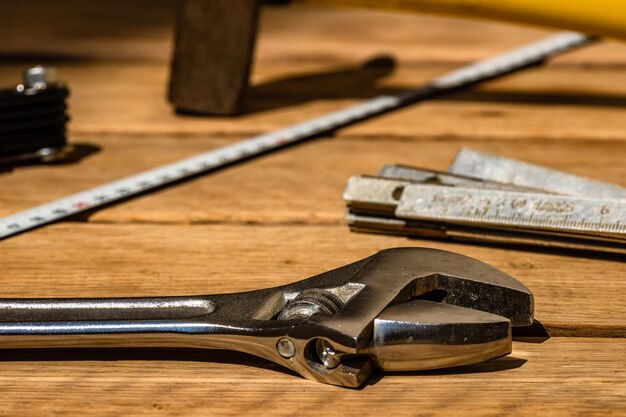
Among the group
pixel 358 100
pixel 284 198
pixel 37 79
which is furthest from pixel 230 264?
pixel 358 100

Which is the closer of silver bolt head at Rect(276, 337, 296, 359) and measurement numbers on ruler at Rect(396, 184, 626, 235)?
silver bolt head at Rect(276, 337, 296, 359)

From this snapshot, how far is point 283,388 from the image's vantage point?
0.69 m

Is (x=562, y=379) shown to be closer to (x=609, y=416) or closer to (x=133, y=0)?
(x=609, y=416)

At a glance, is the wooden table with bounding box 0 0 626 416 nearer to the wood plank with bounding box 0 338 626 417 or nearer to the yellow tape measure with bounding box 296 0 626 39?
the wood plank with bounding box 0 338 626 417

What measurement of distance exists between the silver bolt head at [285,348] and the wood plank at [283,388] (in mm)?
26

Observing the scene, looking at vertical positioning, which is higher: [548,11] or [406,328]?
[548,11]

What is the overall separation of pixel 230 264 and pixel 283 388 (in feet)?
0.76

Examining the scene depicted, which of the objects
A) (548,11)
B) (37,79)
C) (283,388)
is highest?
(548,11)

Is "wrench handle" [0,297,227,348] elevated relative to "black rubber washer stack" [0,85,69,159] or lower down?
lower down

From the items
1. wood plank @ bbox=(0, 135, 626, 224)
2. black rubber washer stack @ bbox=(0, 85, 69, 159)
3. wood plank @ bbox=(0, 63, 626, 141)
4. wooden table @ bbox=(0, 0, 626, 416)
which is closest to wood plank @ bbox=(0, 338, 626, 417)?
wooden table @ bbox=(0, 0, 626, 416)

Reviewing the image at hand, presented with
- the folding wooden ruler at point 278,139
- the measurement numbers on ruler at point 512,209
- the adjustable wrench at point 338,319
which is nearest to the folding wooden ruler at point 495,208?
the measurement numbers on ruler at point 512,209

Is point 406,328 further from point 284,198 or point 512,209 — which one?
point 284,198

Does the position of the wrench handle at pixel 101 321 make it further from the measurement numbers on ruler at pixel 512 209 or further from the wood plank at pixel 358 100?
the wood plank at pixel 358 100

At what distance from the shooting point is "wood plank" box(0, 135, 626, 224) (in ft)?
3.40
